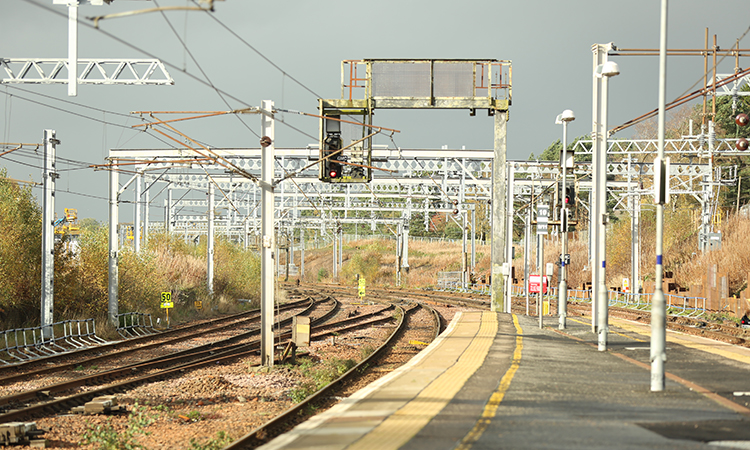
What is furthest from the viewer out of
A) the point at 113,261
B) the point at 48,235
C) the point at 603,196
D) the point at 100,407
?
the point at 113,261

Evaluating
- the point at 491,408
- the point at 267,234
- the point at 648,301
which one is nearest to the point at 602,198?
the point at 267,234

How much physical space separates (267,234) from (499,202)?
13.0 meters

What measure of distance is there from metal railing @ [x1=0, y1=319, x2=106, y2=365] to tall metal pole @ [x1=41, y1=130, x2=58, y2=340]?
40cm

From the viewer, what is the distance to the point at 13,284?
2444 centimetres

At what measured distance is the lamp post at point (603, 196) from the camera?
17.8 metres

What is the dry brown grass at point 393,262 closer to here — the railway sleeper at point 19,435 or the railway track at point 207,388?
the railway track at point 207,388

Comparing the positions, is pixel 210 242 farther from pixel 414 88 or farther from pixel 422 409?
pixel 422 409

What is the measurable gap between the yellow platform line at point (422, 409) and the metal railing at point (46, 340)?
12.1 metres

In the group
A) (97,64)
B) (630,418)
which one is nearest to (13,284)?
(97,64)

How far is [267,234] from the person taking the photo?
18672 mm

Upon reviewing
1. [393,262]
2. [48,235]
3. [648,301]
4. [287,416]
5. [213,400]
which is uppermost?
[48,235]

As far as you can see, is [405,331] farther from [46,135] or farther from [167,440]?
[167,440]

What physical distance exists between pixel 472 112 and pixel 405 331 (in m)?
8.72

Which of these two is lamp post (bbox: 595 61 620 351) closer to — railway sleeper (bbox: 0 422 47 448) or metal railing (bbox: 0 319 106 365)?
railway sleeper (bbox: 0 422 47 448)
